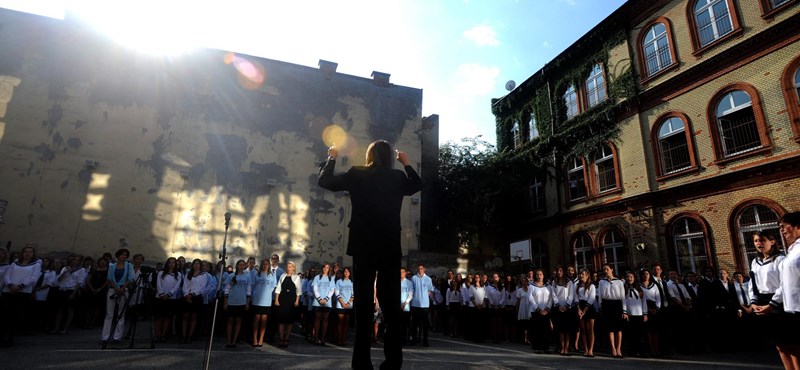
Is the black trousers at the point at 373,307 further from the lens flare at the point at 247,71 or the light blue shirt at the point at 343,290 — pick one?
the lens flare at the point at 247,71

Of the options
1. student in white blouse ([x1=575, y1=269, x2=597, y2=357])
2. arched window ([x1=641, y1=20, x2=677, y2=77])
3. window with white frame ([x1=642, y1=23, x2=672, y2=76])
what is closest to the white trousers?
student in white blouse ([x1=575, y1=269, x2=597, y2=357])

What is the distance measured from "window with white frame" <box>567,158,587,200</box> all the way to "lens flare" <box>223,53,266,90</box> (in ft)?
54.8

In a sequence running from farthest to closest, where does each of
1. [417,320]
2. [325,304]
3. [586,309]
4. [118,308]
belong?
[417,320], [325,304], [586,309], [118,308]

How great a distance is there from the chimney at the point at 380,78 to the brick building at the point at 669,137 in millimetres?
8889

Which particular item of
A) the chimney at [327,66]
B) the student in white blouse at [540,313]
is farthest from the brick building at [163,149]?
the student in white blouse at [540,313]

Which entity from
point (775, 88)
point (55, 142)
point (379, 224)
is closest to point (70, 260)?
point (55, 142)

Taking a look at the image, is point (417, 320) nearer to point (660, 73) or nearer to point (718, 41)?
point (660, 73)

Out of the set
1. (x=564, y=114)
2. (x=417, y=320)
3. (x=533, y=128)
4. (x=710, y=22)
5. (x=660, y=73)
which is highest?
(x=710, y=22)

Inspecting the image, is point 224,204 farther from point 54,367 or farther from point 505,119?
point 505,119

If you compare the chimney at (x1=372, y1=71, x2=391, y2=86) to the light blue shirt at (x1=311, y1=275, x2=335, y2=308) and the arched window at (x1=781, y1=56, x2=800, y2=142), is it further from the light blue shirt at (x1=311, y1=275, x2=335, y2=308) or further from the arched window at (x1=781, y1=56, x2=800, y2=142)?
the arched window at (x1=781, y1=56, x2=800, y2=142)

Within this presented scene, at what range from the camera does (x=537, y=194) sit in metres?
23.8

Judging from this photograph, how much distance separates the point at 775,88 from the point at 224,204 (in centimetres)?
2181

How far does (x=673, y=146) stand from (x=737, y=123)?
7.78 ft

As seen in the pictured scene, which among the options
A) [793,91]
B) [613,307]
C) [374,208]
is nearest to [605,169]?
[793,91]
